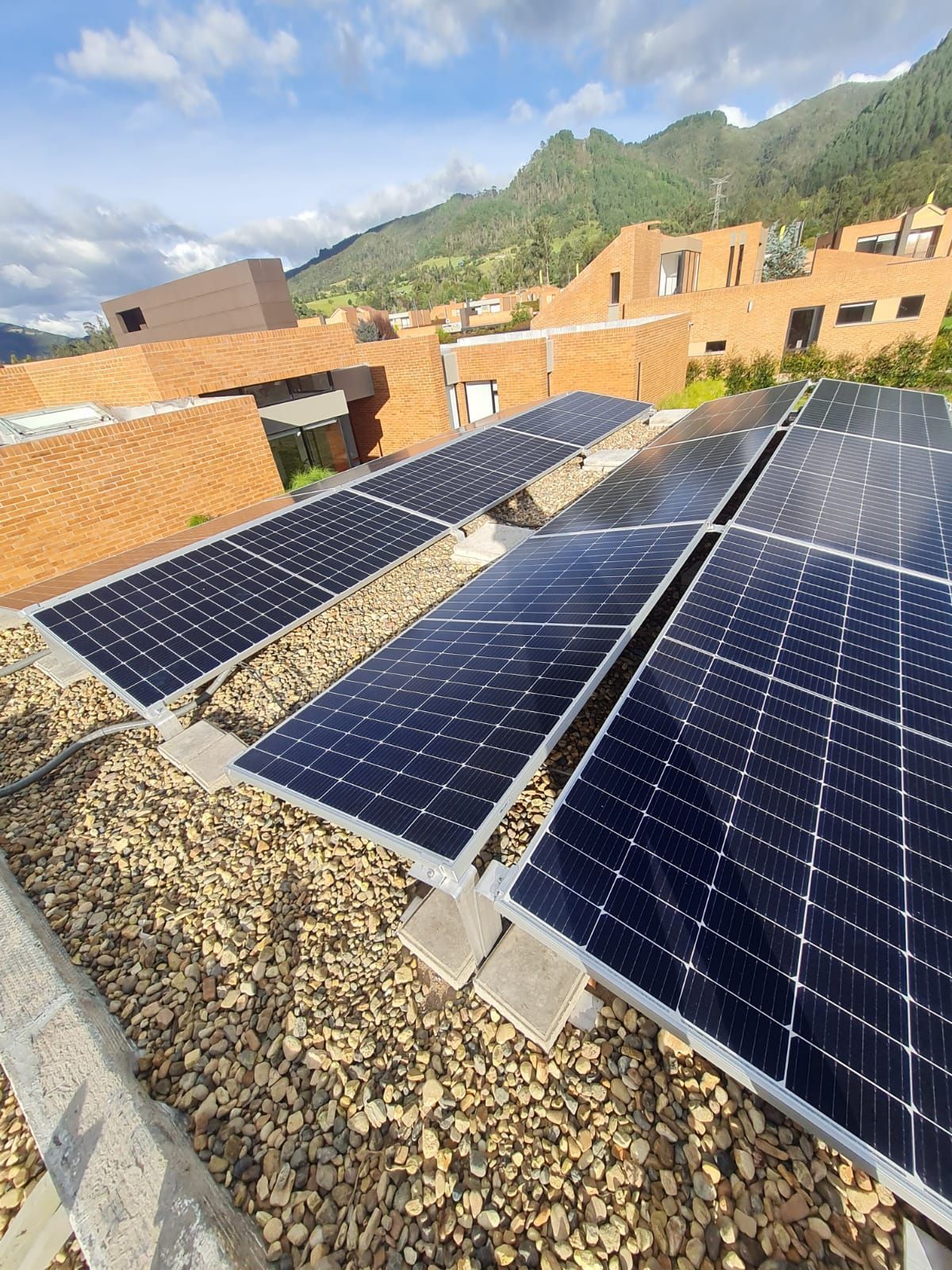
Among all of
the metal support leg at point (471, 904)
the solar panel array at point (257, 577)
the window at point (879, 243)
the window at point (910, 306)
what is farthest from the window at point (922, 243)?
the metal support leg at point (471, 904)

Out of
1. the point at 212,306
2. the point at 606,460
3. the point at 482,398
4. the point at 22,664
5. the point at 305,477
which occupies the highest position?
the point at 212,306

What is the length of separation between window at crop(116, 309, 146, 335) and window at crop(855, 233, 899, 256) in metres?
71.4

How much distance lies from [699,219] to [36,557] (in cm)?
13250

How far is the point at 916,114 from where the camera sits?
506ft

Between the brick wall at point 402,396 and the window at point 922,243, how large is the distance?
56.2m

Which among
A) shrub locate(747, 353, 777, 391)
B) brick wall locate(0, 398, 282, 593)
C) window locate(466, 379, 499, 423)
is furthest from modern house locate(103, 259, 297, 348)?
shrub locate(747, 353, 777, 391)

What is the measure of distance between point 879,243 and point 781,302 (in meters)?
36.8

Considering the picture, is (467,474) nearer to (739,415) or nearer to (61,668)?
(739,415)

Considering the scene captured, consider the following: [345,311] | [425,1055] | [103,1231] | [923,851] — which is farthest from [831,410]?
[345,311]

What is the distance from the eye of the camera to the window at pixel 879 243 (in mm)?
51406

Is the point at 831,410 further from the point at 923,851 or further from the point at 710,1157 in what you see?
the point at 710,1157

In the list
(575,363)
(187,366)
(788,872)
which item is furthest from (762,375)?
(788,872)

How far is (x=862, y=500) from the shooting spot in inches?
380

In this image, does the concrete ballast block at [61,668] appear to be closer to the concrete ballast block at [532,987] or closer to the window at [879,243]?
the concrete ballast block at [532,987]
